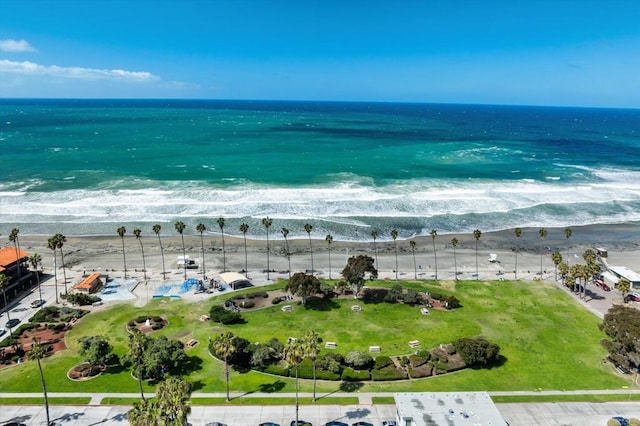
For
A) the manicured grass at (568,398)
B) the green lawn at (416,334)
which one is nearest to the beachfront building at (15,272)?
the green lawn at (416,334)

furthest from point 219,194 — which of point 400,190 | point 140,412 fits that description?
point 140,412

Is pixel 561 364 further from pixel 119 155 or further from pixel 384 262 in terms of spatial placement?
pixel 119 155

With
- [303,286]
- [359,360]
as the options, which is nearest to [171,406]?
[359,360]

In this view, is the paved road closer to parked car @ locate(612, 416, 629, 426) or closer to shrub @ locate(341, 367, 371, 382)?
parked car @ locate(612, 416, 629, 426)

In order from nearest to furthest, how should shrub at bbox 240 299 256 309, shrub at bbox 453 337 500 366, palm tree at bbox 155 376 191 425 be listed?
palm tree at bbox 155 376 191 425, shrub at bbox 453 337 500 366, shrub at bbox 240 299 256 309

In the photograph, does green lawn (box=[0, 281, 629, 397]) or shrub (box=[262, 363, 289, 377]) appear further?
shrub (box=[262, 363, 289, 377])

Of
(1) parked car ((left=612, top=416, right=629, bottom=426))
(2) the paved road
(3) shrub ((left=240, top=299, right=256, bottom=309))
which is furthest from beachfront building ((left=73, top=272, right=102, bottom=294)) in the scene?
(1) parked car ((left=612, top=416, right=629, bottom=426))
